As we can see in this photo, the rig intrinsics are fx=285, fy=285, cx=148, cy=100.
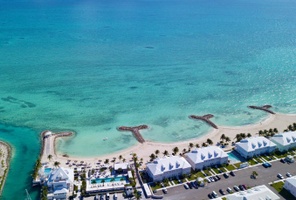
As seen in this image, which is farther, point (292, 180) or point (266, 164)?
point (266, 164)

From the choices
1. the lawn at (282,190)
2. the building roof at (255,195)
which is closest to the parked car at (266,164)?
the lawn at (282,190)

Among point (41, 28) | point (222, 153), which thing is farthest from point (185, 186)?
point (41, 28)

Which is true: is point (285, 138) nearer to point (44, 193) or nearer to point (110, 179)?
point (110, 179)

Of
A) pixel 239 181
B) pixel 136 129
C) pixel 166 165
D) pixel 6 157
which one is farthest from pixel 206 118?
pixel 6 157

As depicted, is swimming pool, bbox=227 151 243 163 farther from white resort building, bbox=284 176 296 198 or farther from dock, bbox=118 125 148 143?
dock, bbox=118 125 148 143

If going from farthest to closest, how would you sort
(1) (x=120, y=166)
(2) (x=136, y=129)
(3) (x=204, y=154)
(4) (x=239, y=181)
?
(2) (x=136, y=129) < (3) (x=204, y=154) < (1) (x=120, y=166) < (4) (x=239, y=181)

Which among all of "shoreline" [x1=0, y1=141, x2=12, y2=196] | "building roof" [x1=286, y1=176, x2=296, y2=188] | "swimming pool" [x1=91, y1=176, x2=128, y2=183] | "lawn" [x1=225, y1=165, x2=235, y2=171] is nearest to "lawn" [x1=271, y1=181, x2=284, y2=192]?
"building roof" [x1=286, y1=176, x2=296, y2=188]
